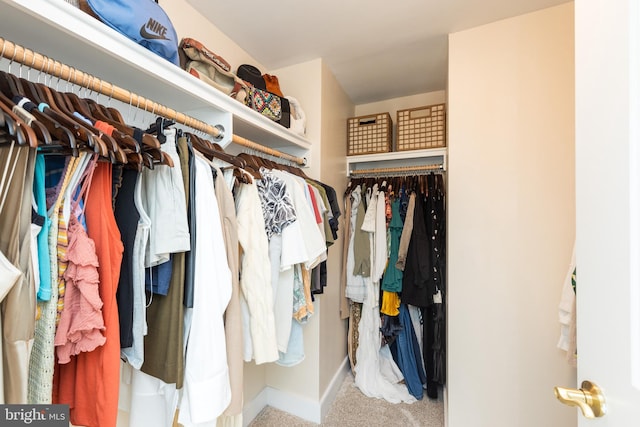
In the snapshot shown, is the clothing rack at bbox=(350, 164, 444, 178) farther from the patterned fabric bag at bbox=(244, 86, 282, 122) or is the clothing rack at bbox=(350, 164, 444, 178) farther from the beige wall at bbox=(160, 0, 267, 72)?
the beige wall at bbox=(160, 0, 267, 72)

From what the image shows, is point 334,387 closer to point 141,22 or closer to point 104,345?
point 104,345

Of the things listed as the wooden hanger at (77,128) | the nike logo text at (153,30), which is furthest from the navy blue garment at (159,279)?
the nike logo text at (153,30)

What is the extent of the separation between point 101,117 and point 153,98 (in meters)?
0.37

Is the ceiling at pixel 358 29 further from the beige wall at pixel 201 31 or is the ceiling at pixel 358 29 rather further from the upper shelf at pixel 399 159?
the upper shelf at pixel 399 159

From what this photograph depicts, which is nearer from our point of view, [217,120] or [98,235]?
[98,235]

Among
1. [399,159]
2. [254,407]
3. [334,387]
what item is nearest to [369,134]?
[399,159]

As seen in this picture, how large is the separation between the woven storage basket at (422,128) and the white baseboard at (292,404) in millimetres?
1787

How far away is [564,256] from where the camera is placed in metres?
1.29

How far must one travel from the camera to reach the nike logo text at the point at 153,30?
2.55ft

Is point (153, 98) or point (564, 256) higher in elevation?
point (153, 98)

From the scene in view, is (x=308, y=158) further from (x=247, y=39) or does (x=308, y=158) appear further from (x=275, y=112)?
(x=247, y=39)

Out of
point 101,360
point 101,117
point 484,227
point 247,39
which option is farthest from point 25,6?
point 484,227

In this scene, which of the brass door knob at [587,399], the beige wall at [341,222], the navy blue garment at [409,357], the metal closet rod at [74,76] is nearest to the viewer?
the brass door knob at [587,399]

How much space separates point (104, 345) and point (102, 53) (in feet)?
2.45
